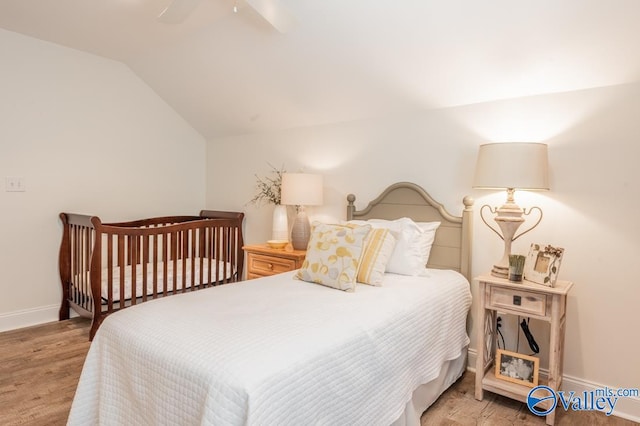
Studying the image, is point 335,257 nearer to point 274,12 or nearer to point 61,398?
point 274,12

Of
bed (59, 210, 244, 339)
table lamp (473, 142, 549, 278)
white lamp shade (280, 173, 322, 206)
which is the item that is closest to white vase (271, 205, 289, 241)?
white lamp shade (280, 173, 322, 206)

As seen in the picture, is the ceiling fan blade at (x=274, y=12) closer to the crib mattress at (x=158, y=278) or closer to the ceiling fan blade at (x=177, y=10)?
the ceiling fan blade at (x=177, y=10)

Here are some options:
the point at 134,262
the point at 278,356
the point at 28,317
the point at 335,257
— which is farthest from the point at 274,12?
the point at 28,317

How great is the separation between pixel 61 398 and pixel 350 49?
2.67 m

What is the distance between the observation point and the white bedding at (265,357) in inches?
47.7

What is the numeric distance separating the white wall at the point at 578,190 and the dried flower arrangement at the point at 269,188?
1259 mm

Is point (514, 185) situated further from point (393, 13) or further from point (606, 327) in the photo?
point (393, 13)

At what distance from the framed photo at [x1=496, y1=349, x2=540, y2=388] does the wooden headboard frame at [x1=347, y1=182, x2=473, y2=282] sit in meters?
0.54

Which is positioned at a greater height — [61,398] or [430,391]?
[430,391]

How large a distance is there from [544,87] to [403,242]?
1.21 meters

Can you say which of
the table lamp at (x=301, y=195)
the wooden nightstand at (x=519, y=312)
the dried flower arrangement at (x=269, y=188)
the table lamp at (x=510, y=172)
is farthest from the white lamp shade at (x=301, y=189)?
the wooden nightstand at (x=519, y=312)

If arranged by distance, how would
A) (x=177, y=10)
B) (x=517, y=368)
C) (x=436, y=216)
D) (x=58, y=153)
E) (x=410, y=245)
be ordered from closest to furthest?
(x=177, y=10) < (x=517, y=368) < (x=410, y=245) < (x=436, y=216) < (x=58, y=153)

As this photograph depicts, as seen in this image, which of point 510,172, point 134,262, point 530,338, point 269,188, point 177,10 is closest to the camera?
point 177,10

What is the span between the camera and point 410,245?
250 cm
